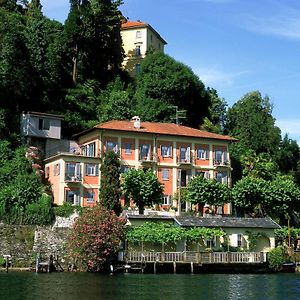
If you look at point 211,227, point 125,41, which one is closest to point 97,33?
point 125,41

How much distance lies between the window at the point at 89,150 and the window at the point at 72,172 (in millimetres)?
3987

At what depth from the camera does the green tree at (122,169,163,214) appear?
2606 inches

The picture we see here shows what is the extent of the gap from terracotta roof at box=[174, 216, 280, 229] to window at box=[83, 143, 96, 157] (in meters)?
16.4

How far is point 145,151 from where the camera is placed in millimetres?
75188

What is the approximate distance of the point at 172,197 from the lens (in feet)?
245

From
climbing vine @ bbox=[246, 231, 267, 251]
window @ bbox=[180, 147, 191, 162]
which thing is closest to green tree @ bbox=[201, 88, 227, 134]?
window @ bbox=[180, 147, 191, 162]

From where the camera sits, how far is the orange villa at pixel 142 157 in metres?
70.1

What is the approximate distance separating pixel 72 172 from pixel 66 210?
24.3ft

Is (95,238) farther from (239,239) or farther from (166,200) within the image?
(166,200)

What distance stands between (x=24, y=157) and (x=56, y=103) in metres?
16.2

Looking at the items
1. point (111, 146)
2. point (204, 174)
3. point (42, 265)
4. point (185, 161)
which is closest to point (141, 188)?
point (111, 146)

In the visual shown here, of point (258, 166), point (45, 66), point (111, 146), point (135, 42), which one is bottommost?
point (258, 166)

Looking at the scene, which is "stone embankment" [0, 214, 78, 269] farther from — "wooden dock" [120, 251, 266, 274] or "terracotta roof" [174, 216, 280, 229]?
"terracotta roof" [174, 216, 280, 229]

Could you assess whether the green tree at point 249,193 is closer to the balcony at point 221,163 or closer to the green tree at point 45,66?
the balcony at point 221,163
